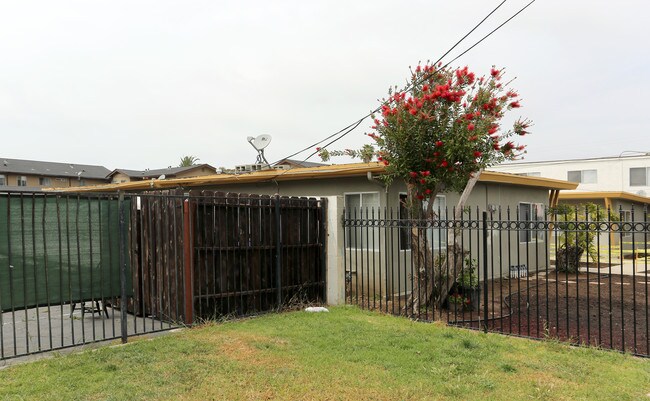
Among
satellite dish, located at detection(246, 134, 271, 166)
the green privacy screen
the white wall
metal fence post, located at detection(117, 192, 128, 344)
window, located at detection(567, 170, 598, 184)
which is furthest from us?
window, located at detection(567, 170, 598, 184)

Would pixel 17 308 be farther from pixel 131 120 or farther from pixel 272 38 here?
pixel 131 120

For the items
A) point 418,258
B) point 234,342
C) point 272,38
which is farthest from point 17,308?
point 272,38

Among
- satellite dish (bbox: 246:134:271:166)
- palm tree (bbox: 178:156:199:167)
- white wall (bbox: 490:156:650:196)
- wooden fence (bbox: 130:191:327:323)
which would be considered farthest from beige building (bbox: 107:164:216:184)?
wooden fence (bbox: 130:191:327:323)

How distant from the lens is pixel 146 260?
7641mm

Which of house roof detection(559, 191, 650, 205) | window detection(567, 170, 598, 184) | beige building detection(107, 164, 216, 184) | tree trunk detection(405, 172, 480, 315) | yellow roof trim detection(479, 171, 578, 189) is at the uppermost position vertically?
beige building detection(107, 164, 216, 184)

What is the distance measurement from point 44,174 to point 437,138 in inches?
2293

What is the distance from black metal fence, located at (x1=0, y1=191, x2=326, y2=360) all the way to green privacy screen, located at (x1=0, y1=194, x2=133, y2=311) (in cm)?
1

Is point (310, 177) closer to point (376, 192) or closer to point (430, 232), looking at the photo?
point (376, 192)

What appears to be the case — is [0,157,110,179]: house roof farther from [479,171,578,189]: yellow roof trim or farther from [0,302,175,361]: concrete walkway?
[479,171,578,189]: yellow roof trim

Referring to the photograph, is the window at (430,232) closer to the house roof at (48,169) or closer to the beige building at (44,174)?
the beige building at (44,174)

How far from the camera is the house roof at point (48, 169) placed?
175 feet

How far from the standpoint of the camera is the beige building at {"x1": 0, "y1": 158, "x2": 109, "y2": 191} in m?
52.6

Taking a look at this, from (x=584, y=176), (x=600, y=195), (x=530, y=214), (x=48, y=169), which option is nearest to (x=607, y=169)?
(x=584, y=176)

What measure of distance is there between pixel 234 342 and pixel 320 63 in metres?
9.11
